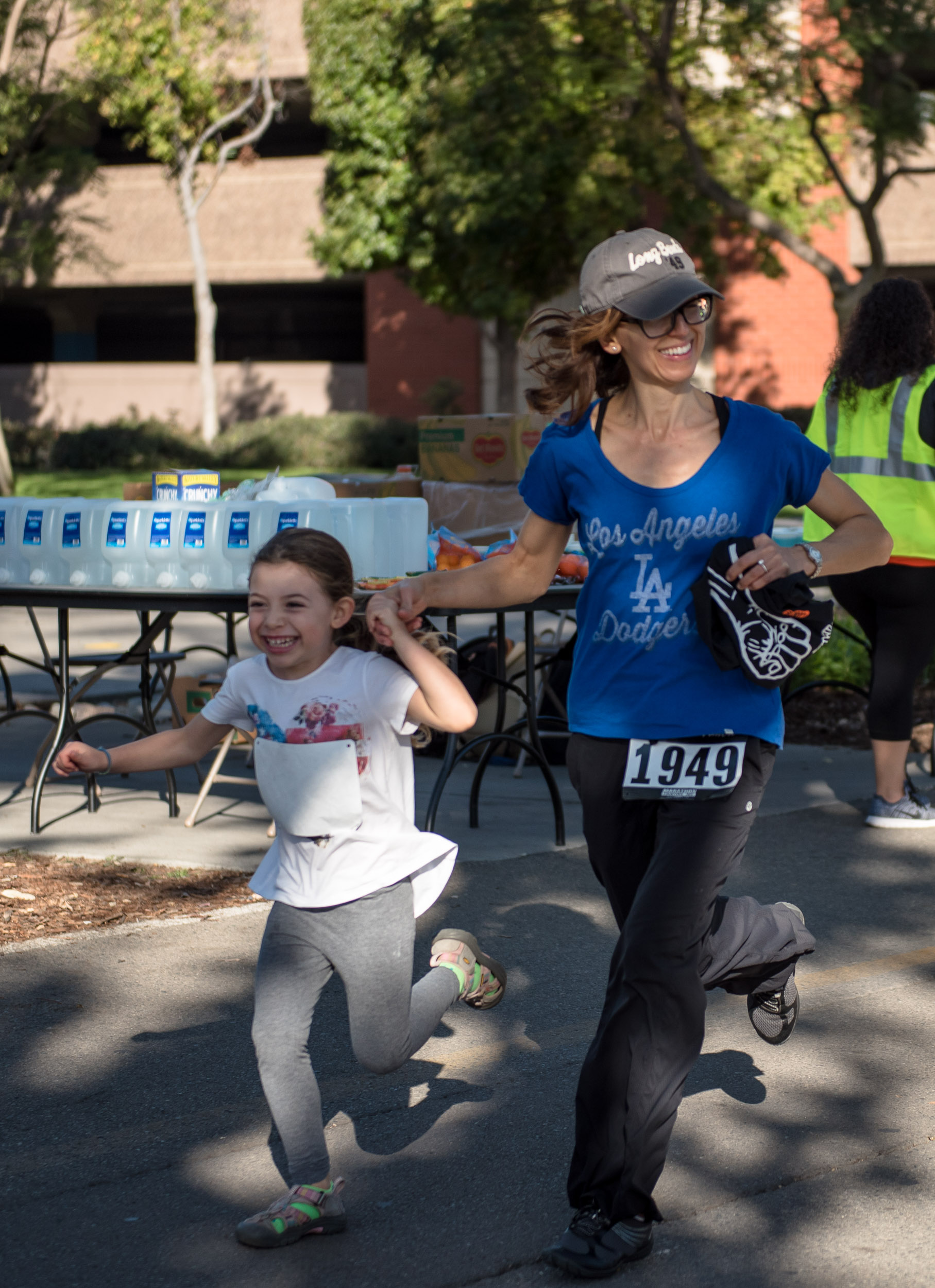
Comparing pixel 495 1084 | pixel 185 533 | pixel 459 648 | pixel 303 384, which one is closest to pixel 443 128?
pixel 303 384

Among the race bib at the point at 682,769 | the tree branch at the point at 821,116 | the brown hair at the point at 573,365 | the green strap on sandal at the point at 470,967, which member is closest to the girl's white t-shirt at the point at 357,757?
the green strap on sandal at the point at 470,967

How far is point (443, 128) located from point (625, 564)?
80.9 feet

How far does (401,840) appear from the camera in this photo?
3254 mm

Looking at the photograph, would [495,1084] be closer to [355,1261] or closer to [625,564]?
[355,1261]

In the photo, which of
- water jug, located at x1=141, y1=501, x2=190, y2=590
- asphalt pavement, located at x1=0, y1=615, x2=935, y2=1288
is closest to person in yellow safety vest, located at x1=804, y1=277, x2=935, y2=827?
asphalt pavement, located at x1=0, y1=615, x2=935, y2=1288

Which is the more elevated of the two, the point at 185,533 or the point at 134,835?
the point at 185,533

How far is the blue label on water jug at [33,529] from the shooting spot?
21.7 feet

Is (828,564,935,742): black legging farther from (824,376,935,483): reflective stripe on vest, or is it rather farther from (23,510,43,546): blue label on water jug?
(23,510,43,546): blue label on water jug

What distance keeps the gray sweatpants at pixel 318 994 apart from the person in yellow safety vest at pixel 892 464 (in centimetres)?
356

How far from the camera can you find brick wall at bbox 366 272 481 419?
34.5 meters

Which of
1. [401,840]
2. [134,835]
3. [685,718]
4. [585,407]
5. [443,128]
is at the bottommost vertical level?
[134,835]

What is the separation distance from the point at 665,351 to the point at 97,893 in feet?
11.4

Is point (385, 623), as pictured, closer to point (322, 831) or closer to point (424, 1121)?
point (322, 831)

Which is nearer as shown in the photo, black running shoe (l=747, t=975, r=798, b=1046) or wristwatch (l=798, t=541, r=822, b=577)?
wristwatch (l=798, t=541, r=822, b=577)
